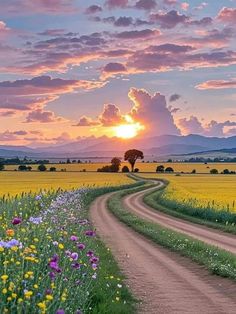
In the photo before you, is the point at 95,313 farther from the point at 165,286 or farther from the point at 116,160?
the point at 116,160

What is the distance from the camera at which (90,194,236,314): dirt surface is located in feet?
40.2

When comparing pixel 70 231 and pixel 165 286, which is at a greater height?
pixel 70 231

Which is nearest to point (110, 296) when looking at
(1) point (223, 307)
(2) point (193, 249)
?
(1) point (223, 307)

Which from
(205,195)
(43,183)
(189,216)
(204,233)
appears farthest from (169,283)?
(43,183)

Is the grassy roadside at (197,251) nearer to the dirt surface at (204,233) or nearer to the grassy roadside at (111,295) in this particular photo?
the dirt surface at (204,233)

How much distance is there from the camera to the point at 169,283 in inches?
581

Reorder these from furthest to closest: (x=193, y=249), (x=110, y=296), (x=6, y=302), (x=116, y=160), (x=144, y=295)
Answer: (x=116, y=160)
(x=193, y=249)
(x=144, y=295)
(x=110, y=296)
(x=6, y=302)

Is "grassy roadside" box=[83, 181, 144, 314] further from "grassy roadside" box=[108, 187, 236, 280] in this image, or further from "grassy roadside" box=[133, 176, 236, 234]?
"grassy roadside" box=[133, 176, 236, 234]

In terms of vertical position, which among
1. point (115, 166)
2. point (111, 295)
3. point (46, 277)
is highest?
point (115, 166)

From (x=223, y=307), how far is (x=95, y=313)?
325 cm

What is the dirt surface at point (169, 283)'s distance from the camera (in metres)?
12.2

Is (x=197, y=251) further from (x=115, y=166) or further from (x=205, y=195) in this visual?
(x=115, y=166)

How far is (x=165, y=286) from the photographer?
14.4 m

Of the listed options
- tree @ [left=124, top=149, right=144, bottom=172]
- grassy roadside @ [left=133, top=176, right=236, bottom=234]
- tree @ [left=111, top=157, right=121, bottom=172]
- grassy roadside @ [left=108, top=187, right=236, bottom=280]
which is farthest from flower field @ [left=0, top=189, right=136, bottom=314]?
tree @ [left=124, top=149, right=144, bottom=172]
